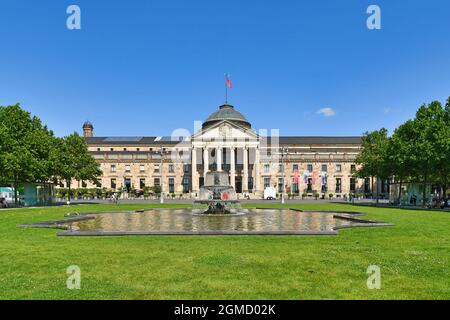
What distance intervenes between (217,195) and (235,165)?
7167 cm

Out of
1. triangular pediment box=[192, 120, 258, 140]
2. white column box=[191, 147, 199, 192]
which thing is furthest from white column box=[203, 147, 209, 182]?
triangular pediment box=[192, 120, 258, 140]

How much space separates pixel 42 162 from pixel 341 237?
43.0m

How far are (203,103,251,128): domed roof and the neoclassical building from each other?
0.46m

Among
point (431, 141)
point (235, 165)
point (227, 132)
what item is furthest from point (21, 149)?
point (235, 165)

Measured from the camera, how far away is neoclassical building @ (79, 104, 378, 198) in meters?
100

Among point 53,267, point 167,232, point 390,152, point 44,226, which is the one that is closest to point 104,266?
point 53,267

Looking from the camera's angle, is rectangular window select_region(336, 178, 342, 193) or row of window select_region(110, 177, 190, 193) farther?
row of window select_region(110, 177, 190, 193)

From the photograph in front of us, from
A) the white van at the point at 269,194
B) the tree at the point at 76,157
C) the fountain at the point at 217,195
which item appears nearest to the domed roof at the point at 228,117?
the white van at the point at 269,194

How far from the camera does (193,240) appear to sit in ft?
48.8

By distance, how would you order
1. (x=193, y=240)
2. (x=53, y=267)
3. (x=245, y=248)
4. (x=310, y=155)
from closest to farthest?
(x=53, y=267) → (x=245, y=248) → (x=193, y=240) → (x=310, y=155)

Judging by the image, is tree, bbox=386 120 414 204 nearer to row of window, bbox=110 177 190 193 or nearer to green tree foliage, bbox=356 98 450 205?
green tree foliage, bbox=356 98 450 205

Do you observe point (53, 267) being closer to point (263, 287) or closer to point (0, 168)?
point (263, 287)

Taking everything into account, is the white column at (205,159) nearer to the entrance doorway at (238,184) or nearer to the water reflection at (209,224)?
the entrance doorway at (238,184)

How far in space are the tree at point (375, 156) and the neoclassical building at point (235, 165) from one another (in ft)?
108
